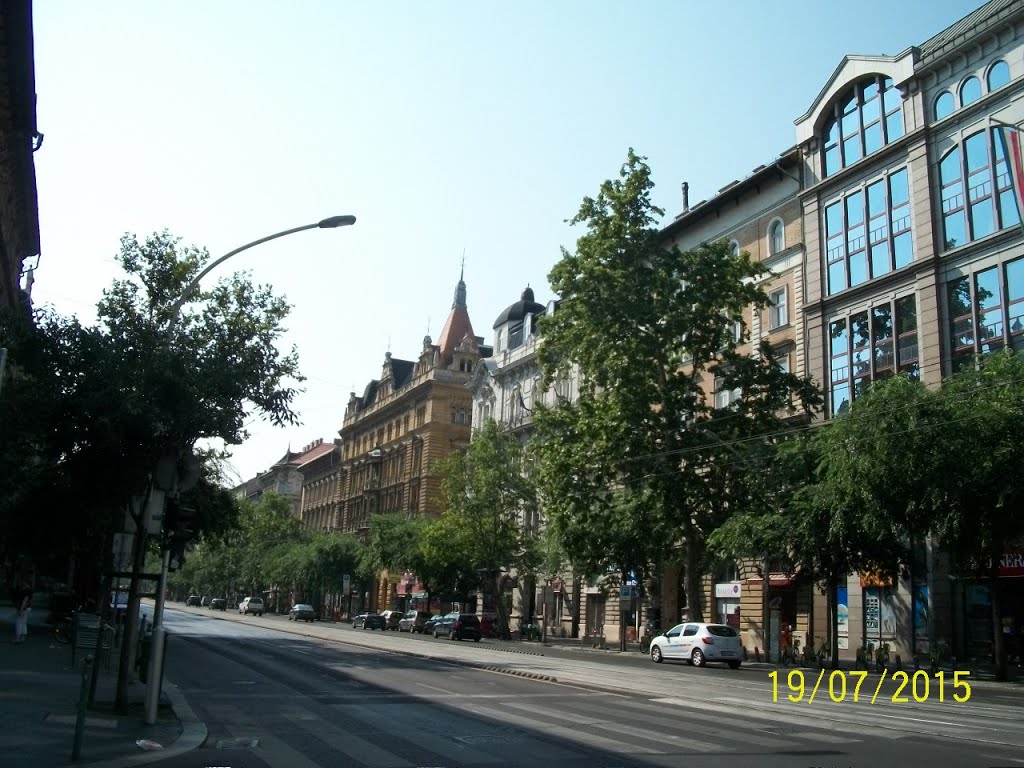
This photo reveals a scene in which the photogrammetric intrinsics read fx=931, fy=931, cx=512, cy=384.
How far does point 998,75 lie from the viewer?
1257 inches

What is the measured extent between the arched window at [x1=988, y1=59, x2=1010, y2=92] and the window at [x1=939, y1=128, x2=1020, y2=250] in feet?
5.46

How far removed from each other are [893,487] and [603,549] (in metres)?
14.2

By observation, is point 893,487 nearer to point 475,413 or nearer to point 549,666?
point 549,666

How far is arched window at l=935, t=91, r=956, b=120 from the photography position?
33.6 meters

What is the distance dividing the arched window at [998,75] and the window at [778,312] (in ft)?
38.9

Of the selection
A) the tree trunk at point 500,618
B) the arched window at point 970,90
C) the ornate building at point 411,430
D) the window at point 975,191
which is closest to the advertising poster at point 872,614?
the window at point 975,191

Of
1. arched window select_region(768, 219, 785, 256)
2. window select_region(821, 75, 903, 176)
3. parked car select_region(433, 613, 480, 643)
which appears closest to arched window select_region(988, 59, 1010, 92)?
window select_region(821, 75, 903, 176)

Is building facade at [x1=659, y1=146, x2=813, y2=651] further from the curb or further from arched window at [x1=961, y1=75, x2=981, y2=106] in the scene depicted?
the curb

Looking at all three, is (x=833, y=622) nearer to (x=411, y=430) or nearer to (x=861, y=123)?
(x=861, y=123)

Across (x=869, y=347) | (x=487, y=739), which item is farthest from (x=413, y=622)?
(x=487, y=739)

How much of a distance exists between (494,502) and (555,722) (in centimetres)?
3903

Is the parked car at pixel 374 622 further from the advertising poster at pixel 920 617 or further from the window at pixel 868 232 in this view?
the advertising poster at pixel 920 617

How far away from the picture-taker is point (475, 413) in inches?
2899

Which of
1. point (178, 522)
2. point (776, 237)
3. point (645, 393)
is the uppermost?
point (776, 237)
